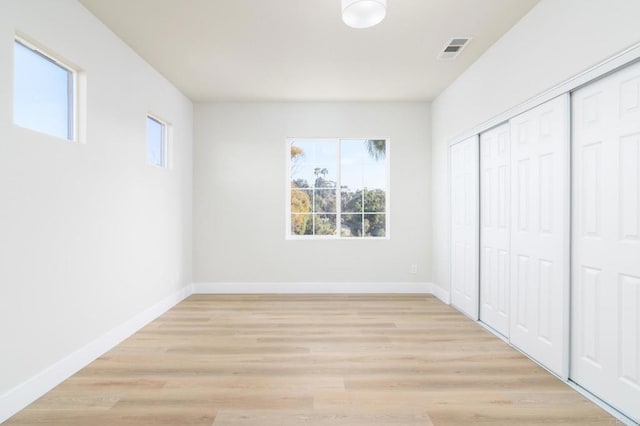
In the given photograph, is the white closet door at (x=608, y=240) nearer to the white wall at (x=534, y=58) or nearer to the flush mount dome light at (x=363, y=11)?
the white wall at (x=534, y=58)

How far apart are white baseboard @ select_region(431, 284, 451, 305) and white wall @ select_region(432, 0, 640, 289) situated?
0.09 metres

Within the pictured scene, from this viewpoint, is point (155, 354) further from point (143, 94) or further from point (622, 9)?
point (622, 9)

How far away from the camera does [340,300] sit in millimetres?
5188

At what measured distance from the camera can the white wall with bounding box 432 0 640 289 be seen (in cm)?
225

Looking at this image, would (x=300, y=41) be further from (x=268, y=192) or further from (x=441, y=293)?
(x=441, y=293)

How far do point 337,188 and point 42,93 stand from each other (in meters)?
3.81

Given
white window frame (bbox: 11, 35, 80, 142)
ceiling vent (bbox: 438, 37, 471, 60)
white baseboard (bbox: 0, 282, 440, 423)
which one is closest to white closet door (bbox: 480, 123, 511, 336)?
ceiling vent (bbox: 438, 37, 471, 60)

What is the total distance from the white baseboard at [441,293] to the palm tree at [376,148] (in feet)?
6.74

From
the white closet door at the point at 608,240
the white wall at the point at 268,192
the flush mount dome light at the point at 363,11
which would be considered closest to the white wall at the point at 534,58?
the white closet door at the point at 608,240

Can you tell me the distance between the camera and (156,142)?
15.0 feet

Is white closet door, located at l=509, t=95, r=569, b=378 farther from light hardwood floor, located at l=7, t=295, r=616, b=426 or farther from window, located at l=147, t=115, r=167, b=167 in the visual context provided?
window, located at l=147, t=115, r=167, b=167

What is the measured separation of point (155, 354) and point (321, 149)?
3619 mm

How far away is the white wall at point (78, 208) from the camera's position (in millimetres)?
2248

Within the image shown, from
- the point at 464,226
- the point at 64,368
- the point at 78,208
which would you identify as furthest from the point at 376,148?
the point at 64,368
